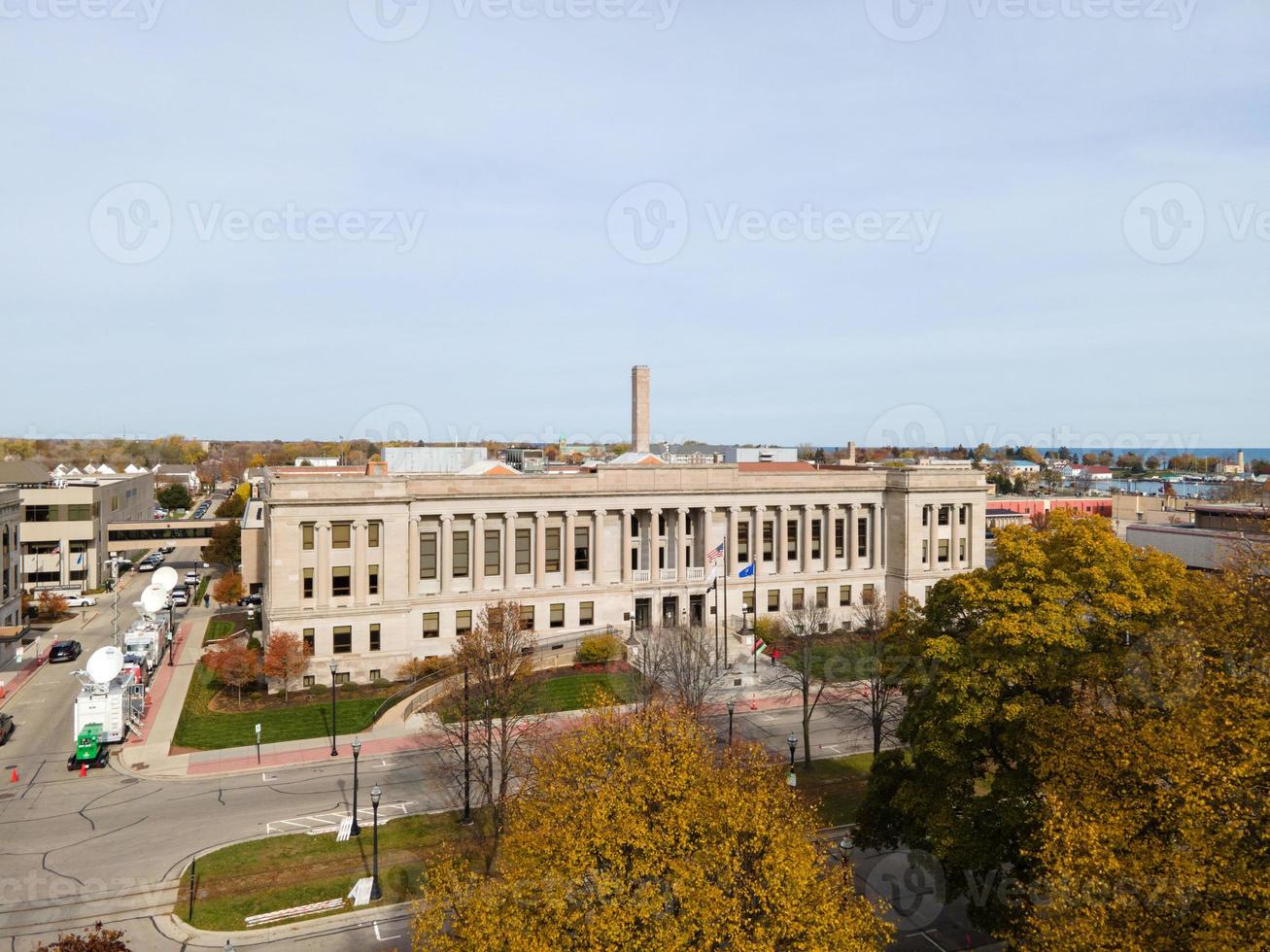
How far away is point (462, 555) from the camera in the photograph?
6034cm

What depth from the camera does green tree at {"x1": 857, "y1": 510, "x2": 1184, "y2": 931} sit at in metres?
23.7

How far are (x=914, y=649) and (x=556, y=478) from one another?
3845 centimetres

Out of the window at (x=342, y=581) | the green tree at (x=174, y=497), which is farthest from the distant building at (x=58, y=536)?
the green tree at (x=174, y=497)

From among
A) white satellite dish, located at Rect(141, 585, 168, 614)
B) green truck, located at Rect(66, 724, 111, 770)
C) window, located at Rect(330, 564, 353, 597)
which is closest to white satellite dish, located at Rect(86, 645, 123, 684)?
green truck, located at Rect(66, 724, 111, 770)

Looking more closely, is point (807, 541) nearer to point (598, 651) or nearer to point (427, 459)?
point (598, 651)

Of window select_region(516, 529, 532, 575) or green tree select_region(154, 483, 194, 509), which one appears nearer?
window select_region(516, 529, 532, 575)

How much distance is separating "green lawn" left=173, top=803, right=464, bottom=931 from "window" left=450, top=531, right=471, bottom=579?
2810 cm

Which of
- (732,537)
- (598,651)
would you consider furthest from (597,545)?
(732,537)

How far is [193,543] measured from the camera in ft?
391

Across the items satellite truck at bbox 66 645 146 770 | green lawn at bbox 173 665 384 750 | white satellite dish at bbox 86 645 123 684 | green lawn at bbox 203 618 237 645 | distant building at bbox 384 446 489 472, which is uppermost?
distant building at bbox 384 446 489 472

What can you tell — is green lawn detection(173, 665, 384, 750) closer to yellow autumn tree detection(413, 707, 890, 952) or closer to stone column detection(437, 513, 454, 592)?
stone column detection(437, 513, 454, 592)

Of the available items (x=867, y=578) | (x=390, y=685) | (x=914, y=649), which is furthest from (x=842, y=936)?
(x=867, y=578)

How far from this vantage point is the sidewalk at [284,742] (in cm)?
3962

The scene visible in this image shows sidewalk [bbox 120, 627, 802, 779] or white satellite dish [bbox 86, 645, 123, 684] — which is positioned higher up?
white satellite dish [bbox 86, 645, 123, 684]
